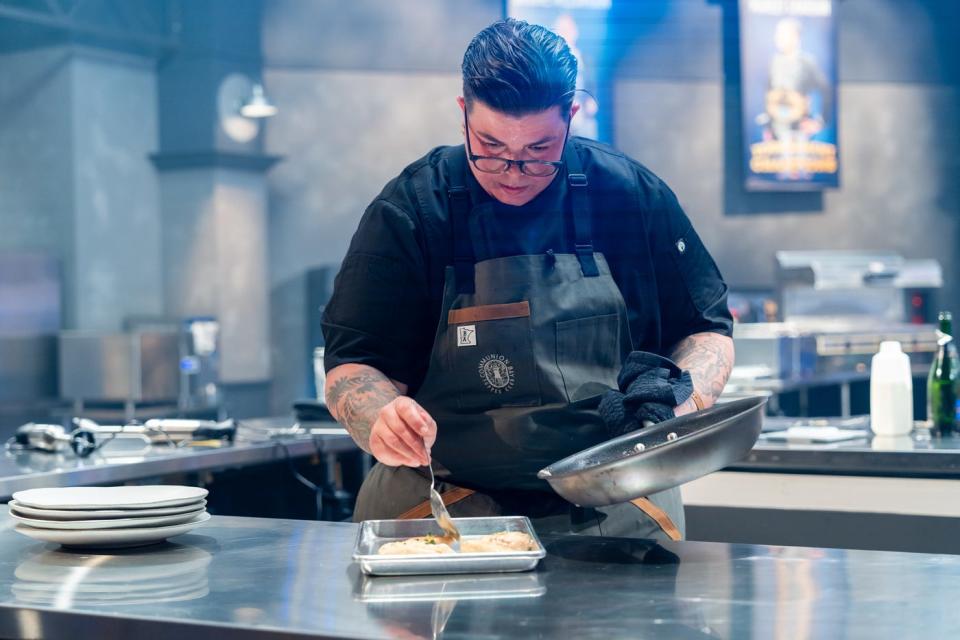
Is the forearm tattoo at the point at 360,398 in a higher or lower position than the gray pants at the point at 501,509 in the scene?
higher

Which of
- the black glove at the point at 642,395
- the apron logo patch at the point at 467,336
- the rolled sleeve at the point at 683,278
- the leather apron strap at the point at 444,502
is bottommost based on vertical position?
the leather apron strap at the point at 444,502

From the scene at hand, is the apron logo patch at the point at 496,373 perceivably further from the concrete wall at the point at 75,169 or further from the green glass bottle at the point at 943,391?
the concrete wall at the point at 75,169

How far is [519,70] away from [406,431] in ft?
1.97

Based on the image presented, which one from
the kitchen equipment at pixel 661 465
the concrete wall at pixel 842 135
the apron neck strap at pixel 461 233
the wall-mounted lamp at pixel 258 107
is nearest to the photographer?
the kitchen equipment at pixel 661 465

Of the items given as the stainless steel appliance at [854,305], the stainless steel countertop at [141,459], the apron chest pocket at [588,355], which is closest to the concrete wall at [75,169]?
the stainless steel appliance at [854,305]

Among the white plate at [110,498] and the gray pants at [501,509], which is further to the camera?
the gray pants at [501,509]

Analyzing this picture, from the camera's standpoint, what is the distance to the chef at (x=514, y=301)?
5.76 ft

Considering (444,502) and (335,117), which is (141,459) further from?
(335,117)

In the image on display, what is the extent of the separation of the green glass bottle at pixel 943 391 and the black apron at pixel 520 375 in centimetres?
137

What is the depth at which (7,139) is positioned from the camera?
7.59 m

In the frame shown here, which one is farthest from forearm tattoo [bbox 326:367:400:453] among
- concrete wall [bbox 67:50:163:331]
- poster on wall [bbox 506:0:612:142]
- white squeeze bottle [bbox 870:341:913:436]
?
poster on wall [bbox 506:0:612:142]

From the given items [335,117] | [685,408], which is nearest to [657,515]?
[685,408]

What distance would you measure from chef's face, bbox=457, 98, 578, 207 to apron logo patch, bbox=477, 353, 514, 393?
28 centimetres

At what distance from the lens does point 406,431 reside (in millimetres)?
1536
